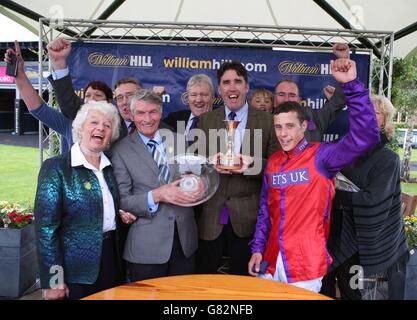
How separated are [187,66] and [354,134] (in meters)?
3.20

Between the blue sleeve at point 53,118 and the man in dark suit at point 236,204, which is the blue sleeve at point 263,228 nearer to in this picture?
the man in dark suit at point 236,204

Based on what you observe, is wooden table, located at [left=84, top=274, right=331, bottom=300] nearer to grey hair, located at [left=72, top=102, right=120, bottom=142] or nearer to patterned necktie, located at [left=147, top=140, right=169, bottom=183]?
patterned necktie, located at [left=147, top=140, right=169, bottom=183]

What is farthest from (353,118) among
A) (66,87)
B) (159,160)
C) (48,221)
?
(66,87)

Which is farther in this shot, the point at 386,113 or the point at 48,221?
the point at 386,113

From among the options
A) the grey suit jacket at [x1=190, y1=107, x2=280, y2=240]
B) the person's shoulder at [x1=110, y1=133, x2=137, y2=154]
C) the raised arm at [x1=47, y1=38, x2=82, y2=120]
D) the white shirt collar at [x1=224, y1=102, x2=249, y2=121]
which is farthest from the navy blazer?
the white shirt collar at [x1=224, y1=102, x2=249, y2=121]

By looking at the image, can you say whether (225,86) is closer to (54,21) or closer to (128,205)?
(128,205)

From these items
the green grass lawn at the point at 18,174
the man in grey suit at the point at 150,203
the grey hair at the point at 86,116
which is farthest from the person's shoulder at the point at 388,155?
the green grass lawn at the point at 18,174

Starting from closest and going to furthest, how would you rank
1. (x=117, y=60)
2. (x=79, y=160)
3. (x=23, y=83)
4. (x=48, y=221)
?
(x=48, y=221)
(x=79, y=160)
(x=23, y=83)
(x=117, y=60)

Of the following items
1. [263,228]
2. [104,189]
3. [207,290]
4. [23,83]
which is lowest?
[207,290]

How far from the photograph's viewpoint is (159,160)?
2.31 metres

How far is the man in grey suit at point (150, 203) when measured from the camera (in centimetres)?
217

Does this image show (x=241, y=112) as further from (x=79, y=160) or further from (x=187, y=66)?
(x=187, y=66)

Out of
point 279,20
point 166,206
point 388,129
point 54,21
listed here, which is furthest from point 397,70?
point 166,206
